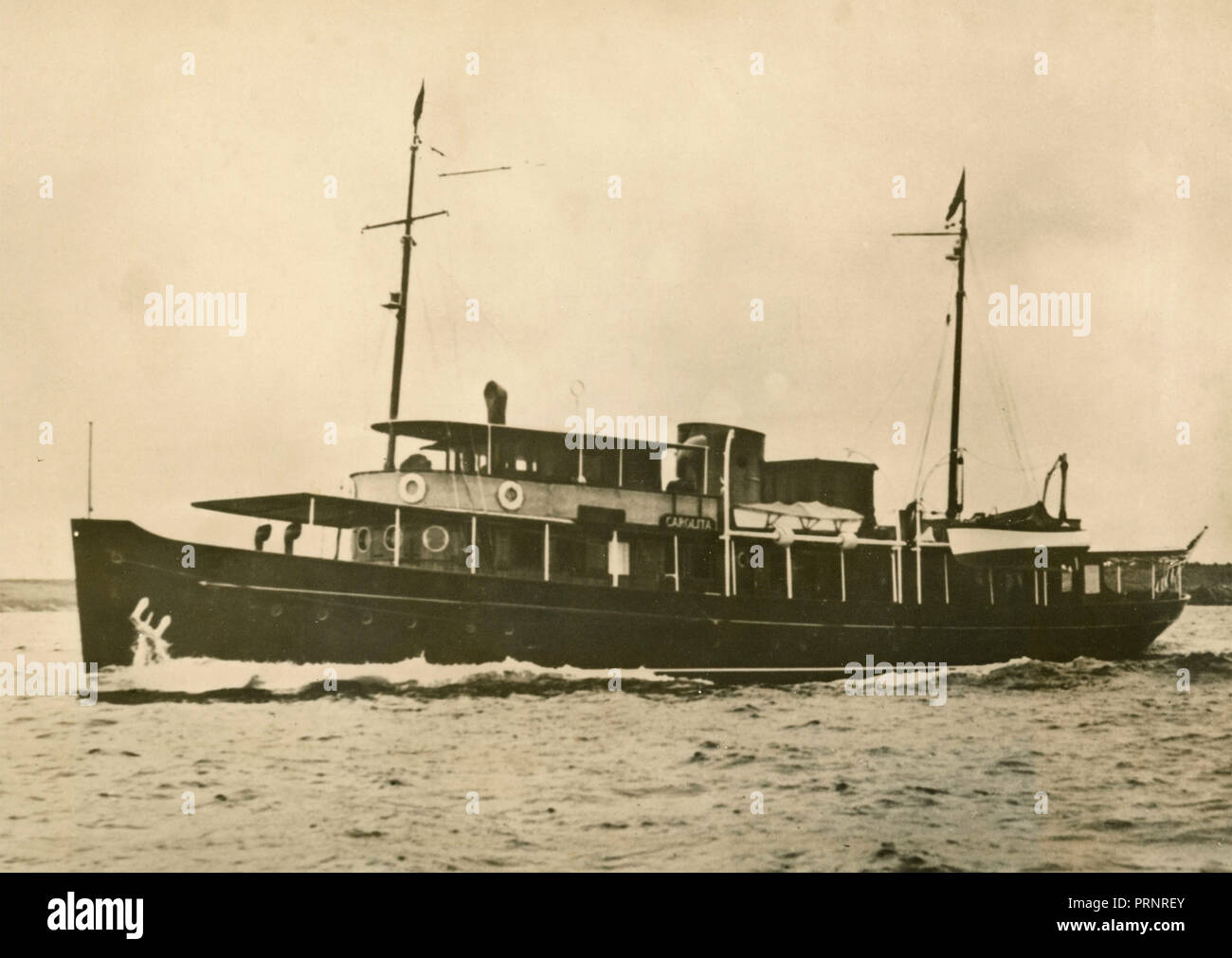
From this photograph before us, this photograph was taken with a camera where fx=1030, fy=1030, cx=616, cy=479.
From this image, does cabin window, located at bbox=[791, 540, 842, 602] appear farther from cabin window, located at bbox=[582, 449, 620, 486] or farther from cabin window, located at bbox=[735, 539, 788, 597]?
cabin window, located at bbox=[582, 449, 620, 486]

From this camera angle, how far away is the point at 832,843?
285 inches

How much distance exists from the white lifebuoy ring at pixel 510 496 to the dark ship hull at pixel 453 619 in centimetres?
128

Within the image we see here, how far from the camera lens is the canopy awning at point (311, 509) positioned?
1127cm

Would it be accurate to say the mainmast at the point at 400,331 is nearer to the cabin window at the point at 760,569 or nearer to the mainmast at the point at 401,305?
the mainmast at the point at 401,305

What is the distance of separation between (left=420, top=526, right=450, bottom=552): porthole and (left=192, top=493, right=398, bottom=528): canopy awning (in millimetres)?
522

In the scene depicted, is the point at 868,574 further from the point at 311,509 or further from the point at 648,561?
the point at 311,509

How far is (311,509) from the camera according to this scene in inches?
451

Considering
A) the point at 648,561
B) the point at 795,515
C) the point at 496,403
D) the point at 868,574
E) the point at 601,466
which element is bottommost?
the point at 868,574

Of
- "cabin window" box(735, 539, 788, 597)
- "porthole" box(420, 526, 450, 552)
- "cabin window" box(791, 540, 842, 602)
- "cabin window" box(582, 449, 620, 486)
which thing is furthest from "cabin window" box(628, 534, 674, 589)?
"porthole" box(420, 526, 450, 552)

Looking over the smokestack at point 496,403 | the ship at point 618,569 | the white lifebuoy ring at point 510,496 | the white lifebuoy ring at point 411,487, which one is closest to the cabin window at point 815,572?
the ship at point 618,569

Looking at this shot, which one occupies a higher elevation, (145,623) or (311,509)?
(311,509)

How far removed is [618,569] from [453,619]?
2.59 metres

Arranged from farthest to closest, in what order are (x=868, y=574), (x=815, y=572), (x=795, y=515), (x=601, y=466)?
(x=868, y=574) → (x=815, y=572) → (x=795, y=515) → (x=601, y=466)

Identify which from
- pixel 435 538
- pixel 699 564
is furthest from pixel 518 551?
pixel 699 564
